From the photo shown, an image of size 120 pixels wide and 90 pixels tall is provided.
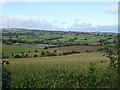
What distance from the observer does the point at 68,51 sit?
4344 centimetres

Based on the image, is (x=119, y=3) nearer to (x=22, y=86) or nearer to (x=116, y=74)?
(x=116, y=74)

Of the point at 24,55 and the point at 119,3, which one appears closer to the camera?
the point at 119,3

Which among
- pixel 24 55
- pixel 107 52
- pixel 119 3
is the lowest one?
pixel 24 55

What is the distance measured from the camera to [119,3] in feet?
20.8

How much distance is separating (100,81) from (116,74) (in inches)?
26.5

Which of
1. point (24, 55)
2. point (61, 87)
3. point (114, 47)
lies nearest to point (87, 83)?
point (61, 87)

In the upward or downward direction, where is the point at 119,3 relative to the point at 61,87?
upward

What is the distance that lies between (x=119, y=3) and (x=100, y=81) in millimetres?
3010

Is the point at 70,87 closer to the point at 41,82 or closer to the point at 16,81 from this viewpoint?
the point at 41,82

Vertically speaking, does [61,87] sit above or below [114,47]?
below

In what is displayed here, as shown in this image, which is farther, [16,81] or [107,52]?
[16,81]

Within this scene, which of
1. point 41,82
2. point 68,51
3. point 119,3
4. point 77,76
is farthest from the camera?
point 68,51

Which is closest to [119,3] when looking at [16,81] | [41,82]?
[41,82]

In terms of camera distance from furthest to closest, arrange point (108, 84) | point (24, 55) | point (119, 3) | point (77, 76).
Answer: point (24, 55)
point (77, 76)
point (108, 84)
point (119, 3)
